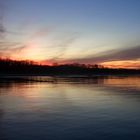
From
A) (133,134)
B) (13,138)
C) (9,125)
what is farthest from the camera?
(9,125)

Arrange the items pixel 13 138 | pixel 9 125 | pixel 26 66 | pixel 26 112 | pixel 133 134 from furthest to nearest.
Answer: pixel 26 66, pixel 26 112, pixel 9 125, pixel 133 134, pixel 13 138

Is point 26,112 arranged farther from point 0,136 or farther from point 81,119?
point 0,136

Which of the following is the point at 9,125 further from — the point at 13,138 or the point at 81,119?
the point at 81,119

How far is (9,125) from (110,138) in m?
4.20

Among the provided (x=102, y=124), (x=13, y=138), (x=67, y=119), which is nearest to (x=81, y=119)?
(x=67, y=119)

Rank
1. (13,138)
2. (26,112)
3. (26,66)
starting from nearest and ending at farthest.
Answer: (13,138) → (26,112) → (26,66)

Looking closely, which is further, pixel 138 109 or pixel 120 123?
pixel 138 109

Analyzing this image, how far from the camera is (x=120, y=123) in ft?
39.9

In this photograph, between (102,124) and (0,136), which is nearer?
(0,136)

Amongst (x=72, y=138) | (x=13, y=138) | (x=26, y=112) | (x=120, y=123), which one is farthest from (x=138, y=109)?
(x=13, y=138)

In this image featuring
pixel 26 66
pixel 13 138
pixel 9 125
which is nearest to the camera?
pixel 13 138

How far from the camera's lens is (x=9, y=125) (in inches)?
459

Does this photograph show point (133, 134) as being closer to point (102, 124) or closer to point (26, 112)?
point (102, 124)

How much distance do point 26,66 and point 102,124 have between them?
157m
